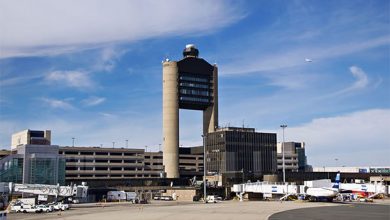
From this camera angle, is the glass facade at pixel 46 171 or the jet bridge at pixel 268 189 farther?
the glass facade at pixel 46 171

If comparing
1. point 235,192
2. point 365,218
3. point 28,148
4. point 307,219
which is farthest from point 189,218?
point 28,148

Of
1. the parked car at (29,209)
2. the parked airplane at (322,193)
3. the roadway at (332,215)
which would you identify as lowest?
the parked car at (29,209)

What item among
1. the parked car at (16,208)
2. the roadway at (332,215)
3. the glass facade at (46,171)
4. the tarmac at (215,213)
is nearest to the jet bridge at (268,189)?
the tarmac at (215,213)

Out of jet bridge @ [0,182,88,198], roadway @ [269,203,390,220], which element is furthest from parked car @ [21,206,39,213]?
roadway @ [269,203,390,220]

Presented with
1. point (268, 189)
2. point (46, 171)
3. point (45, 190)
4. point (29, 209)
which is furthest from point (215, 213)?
point (46, 171)

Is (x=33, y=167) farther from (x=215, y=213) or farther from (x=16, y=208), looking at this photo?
(x=215, y=213)

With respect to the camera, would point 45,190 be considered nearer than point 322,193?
Yes

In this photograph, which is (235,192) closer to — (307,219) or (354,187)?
(354,187)

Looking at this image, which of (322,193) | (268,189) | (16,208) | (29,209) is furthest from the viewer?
(268,189)

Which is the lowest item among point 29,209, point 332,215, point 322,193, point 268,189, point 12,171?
point 29,209

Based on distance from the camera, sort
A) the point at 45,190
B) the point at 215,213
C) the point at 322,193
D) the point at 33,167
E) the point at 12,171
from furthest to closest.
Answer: the point at 33,167 < the point at 12,171 < the point at 322,193 < the point at 45,190 < the point at 215,213

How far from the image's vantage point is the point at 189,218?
8344 centimetres

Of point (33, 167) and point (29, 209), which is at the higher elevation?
point (33, 167)

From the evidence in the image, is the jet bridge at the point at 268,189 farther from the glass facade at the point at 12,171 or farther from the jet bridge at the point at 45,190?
the glass facade at the point at 12,171
